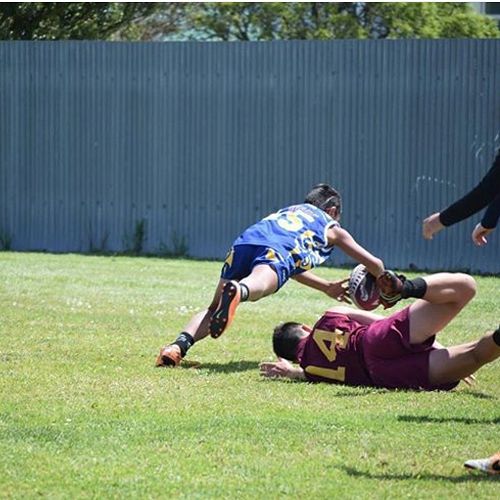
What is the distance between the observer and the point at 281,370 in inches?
356

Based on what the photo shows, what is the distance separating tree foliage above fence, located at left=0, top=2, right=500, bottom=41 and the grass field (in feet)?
49.6

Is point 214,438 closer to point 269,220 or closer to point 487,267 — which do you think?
point 269,220

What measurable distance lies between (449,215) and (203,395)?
1.77 meters

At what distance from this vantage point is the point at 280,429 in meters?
7.27

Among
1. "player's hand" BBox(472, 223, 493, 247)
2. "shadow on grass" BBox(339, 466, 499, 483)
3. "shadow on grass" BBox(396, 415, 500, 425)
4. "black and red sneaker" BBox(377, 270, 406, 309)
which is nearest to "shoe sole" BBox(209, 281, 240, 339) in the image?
"black and red sneaker" BBox(377, 270, 406, 309)

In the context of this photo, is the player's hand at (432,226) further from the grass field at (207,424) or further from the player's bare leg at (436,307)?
the grass field at (207,424)

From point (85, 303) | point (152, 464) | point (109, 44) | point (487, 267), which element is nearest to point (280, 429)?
point (152, 464)

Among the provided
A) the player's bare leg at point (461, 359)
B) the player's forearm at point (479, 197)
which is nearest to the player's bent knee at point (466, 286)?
the player's bare leg at point (461, 359)

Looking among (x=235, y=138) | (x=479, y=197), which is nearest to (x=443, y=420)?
(x=479, y=197)

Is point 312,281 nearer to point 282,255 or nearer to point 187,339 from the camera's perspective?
point 282,255

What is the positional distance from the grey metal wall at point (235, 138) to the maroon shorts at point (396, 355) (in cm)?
948

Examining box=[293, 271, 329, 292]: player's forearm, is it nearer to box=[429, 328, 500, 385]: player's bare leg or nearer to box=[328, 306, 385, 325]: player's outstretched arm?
box=[328, 306, 385, 325]: player's outstretched arm

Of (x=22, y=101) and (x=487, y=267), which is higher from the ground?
(x=22, y=101)

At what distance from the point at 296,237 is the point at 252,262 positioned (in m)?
0.35
